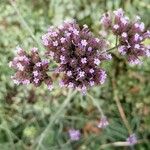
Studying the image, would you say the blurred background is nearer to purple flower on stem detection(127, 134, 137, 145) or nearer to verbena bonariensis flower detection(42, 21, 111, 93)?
purple flower on stem detection(127, 134, 137, 145)

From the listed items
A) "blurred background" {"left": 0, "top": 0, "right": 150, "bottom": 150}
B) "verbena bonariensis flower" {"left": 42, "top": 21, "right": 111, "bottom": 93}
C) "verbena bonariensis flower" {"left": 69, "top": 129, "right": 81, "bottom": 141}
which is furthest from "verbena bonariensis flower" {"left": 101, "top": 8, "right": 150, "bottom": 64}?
"verbena bonariensis flower" {"left": 69, "top": 129, "right": 81, "bottom": 141}

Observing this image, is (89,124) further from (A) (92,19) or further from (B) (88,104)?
(A) (92,19)

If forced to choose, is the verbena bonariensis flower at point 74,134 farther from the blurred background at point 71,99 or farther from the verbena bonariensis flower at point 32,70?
the verbena bonariensis flower at point 32,70

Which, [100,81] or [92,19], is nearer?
[100,81]

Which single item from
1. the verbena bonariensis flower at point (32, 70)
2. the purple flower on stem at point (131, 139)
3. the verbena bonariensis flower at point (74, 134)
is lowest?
the purple flower on stem at point (131, 139)

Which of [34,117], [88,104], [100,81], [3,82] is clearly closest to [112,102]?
[88,104]

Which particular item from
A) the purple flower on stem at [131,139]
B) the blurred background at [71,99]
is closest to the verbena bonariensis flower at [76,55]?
the blurred background at [71,99]
